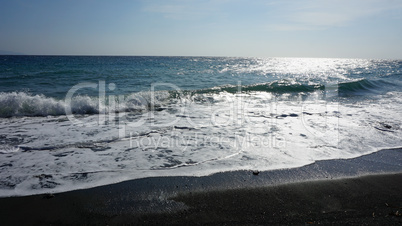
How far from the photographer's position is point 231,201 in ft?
9.10

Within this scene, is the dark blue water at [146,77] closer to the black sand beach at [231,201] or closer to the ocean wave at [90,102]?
the ocean wave at [90,102]

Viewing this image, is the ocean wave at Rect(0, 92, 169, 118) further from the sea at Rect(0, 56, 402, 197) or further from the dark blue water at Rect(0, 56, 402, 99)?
the dark blue water at Rect(0, 56, 402, 99)

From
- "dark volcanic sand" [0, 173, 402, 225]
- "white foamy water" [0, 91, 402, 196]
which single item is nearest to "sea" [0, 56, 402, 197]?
"white foamy water" [0, 91, 402, 196]

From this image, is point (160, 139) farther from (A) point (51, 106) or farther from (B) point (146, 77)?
(B) point (146, 77)

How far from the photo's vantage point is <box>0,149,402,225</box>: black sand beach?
2.46 meters

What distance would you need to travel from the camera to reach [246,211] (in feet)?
8.46

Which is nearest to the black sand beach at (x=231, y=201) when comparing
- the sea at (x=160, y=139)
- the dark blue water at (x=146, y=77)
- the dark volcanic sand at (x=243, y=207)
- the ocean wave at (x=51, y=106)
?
the dark volcanic sand at (x=243, y=207)

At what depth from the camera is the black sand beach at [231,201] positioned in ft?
8.05

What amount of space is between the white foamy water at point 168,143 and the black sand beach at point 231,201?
0.96 feet

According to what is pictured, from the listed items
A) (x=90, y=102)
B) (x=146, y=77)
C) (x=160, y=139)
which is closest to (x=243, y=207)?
(x=160, y=139)

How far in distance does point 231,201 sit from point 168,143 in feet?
7.91

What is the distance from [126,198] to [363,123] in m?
7.00

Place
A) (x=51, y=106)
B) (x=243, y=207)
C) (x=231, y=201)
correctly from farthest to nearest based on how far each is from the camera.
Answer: (x=51, y=106) → (x=231, y=201) → (x=243, y=207)

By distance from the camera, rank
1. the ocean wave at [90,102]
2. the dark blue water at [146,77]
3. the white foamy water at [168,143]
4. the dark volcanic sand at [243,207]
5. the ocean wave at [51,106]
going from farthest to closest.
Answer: the dark blue water at [146,77] < the ocean wave at [90,102] < the ocean wave at [51,106] < the white foamy water at [168,143] < the dark volcanic sand at [243,207]
